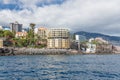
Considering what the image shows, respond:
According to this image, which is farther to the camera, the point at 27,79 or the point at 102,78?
the point at 102,78

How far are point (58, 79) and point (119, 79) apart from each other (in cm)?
951

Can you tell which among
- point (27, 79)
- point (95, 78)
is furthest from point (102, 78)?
point (27, 79)

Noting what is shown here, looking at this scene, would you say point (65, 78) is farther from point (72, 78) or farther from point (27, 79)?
point (27, 79)

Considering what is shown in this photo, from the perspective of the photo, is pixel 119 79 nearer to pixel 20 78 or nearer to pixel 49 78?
pixel 49 78

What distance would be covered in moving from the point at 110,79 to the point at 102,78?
1.65 meters

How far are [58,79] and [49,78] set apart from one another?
1.89 metres

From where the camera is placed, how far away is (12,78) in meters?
49.9

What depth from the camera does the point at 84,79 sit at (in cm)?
4969

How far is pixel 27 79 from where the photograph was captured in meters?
48.5

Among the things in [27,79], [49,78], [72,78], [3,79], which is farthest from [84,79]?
[3,79]

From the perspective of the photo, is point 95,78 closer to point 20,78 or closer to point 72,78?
point 72,78

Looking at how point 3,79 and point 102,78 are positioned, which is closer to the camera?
point 3,79

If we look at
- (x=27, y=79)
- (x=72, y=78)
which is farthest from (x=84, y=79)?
(x=27, y=79)

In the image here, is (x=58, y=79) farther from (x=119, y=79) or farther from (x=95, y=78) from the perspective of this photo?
(x=119, y=79)
